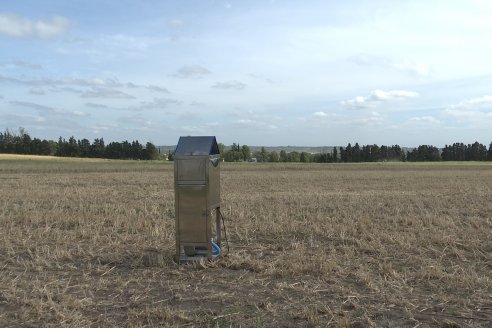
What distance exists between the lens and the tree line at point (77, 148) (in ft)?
358

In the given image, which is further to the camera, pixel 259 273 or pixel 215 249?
pixel 215 249

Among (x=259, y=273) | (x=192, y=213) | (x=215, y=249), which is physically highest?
(x=192, y=213)

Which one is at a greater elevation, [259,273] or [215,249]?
[215,249]

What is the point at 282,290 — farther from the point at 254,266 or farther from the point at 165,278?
the point at 165,278

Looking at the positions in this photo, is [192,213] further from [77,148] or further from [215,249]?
[77,148]

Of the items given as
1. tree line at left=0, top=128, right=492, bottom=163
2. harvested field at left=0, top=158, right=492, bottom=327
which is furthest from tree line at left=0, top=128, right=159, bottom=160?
harvested field at left=0, top=158, right=492, bottom=327

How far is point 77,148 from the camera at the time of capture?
110938 millimetres

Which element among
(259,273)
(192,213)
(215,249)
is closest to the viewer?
(259,273)

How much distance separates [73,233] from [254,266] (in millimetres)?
5409

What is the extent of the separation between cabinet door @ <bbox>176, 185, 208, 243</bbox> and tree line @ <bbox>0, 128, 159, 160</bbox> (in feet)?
333

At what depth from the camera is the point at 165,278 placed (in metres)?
7.38

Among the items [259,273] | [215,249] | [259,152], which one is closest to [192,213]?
[215,249]

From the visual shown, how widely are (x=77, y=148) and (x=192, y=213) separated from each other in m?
110

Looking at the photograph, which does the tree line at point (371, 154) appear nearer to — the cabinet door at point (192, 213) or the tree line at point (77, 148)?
the tree line at point (77, 148)
